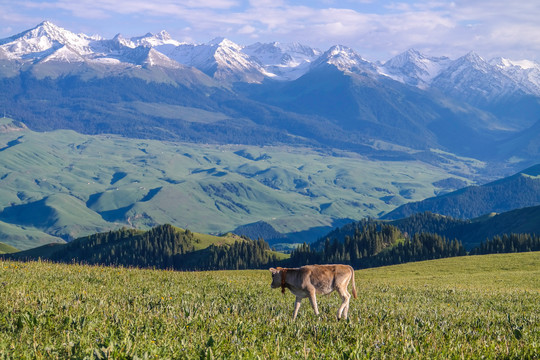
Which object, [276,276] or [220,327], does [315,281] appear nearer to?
[276,276]

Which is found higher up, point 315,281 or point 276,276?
point 276,276

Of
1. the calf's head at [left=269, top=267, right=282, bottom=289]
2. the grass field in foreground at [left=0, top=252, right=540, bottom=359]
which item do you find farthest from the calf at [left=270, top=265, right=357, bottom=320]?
the grass field in foreground at [left=0, top=252, right=540, bottom=359]

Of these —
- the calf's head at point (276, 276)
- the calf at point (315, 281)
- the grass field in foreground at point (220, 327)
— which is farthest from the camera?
the calf's head at point (276, 276)

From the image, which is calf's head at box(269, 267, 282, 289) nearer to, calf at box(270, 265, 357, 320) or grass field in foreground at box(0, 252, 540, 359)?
calf at box(270, 265, 357, 320)

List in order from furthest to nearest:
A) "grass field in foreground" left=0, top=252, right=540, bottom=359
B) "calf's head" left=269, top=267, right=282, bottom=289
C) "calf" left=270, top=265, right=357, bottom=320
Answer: "calf's head" left=269, top=267, right=282, bottom=289 < "calf" left=270, top=265, right=357, bottom=320 < "grass field in foreground" left=0, top=252, right=540, bottom=359

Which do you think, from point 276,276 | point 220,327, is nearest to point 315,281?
point 276,276

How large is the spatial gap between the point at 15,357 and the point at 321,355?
7.10m

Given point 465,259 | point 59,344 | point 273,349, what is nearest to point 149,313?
point 59,344

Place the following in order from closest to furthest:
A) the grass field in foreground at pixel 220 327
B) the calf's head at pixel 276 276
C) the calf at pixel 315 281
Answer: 1. the grass field in foreground at pixel 220 327
2. the calf at pixel 315 281
3. the calf's head at pixel 276 276

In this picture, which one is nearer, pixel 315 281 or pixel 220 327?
pixel 220 327

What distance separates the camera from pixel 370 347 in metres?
14.9

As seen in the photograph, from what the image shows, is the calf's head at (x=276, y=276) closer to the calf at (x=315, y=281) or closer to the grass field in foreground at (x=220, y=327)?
the calf at (x=315, y=281)

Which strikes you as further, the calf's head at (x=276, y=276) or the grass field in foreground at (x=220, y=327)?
the calf's head at (x=276, y=276)

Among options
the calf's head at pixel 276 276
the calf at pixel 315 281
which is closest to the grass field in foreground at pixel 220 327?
the calf at pixel 315 281
